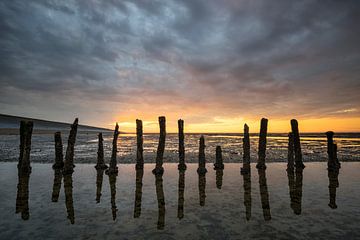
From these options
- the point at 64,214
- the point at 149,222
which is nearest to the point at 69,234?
the point at 64,214

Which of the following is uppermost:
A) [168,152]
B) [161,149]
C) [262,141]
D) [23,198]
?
[262,141]

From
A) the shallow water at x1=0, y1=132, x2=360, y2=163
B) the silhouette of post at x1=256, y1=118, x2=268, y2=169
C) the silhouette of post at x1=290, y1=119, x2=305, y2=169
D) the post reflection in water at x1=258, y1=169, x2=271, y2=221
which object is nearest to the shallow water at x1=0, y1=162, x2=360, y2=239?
the post reflection in water at x1=258, y1=169, x2=271, y2=221

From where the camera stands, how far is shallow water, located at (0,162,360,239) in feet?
24.4

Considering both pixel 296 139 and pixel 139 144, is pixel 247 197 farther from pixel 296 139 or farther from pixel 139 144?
pixel 139 144

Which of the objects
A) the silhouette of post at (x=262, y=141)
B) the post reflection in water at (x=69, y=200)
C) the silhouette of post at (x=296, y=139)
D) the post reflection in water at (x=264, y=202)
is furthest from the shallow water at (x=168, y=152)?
the post reflection in water at (x=264, y=202)

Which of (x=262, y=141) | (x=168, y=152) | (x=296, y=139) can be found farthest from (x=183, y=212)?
(x=168, y=152)

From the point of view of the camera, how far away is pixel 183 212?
361 inches

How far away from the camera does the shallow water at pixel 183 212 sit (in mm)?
7445

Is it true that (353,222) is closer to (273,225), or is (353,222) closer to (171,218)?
(273,225)

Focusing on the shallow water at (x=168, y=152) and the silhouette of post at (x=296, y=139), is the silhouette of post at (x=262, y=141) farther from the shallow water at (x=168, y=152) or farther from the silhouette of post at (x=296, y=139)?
the shallow water at (x=168, y=152)

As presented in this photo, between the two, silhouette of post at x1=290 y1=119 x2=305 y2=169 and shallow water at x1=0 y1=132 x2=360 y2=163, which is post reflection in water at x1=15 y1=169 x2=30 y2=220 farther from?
shallow water at x1=0 y1=132 x2=360 y2=163

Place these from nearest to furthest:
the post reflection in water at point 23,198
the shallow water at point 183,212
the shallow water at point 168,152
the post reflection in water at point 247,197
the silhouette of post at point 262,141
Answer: the shallow water at point 183,212 → the post reflection in water at point 23,198 → the post reflection in water at point 247,197 → the silhouette of post at point 262,141 → the shallow water at point 168,152

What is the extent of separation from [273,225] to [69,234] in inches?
259

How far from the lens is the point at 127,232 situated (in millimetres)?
7461
